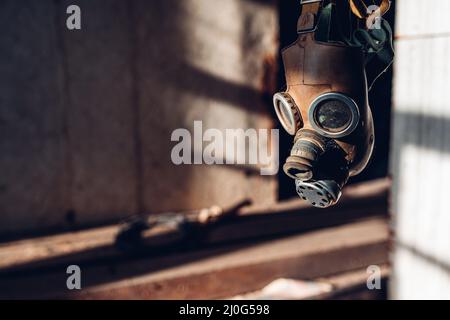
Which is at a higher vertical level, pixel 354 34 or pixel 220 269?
pixel 354 34

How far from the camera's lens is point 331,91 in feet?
1.41

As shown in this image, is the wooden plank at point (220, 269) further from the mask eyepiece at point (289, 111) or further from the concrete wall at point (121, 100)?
the mask eyepiece at point (289, 111)

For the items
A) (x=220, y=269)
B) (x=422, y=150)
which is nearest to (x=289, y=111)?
(x=422, y=150)

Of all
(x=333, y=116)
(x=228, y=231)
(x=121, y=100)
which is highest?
(x=121, y=100)

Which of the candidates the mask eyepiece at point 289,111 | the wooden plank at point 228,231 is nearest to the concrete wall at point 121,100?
the wooden plank at point 228,231

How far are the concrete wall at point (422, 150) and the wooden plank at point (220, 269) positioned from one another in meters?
0.70

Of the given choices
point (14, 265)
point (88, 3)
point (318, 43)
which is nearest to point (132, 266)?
point (14, 265)

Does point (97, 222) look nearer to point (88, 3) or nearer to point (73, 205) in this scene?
point (73, 205)

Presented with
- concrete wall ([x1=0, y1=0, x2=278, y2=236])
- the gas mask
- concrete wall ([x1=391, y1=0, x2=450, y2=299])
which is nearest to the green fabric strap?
the gas mask

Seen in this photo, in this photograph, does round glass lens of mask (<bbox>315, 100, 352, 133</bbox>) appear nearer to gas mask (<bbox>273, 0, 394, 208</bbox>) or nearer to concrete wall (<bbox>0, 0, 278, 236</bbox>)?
gas mask (<bbox>273, 0, 394, 208</bbox>)

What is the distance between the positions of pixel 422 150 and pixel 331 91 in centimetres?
299

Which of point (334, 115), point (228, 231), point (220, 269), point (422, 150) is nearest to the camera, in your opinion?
point (334, 115)

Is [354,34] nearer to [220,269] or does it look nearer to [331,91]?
[331,91]

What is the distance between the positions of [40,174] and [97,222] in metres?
0.66
